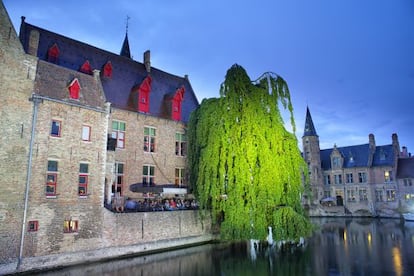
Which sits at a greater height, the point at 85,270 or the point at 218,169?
the point at 218,169

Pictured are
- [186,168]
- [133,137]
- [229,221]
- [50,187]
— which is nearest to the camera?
[50,187]

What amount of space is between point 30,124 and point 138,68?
1070cm

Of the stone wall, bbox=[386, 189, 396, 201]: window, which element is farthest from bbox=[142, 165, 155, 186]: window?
bbox=[386, 189, 396, 201]: window

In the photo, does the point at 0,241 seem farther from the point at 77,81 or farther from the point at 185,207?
the point at 185,207

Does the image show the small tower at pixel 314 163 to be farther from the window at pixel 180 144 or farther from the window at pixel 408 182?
the window at pixel 180 144

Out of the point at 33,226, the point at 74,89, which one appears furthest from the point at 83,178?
the point at 74,89

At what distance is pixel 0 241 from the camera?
34.4ft

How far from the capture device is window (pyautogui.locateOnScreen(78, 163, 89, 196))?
43.2ft

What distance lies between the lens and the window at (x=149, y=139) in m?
18.5

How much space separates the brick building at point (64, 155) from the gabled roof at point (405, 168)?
94.8 feet

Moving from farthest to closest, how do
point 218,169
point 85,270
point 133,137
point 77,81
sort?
1. point 133,137
2. point 218,169
3. point 77,81
4. point 85,270

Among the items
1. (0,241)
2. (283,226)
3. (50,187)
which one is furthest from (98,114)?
(283,226)

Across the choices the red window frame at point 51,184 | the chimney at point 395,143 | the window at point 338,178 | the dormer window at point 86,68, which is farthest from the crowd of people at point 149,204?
the chimney at point 395,143

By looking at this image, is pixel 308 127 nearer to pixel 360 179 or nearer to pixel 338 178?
pixel 338 178
